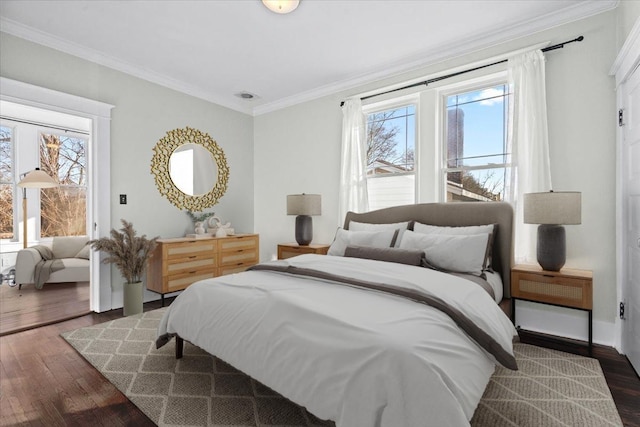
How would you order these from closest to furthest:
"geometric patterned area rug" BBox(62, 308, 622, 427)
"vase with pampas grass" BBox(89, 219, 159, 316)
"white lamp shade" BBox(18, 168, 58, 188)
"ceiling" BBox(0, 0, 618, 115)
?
"geometric patterned area rug" BBox(62, 308, 622, 427) < "ceiling" BBox(0, 0, 618, 115) < "vase with pampas grass" BBox(89, 219, 159, 316) < "white lamp shade" BBox(18, 168, 58, 188)

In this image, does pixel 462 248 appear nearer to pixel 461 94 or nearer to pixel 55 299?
pixel 461 94

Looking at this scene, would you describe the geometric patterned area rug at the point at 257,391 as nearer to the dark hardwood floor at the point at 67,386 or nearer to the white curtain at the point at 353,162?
the dark hardwood floor at the point at 67,386

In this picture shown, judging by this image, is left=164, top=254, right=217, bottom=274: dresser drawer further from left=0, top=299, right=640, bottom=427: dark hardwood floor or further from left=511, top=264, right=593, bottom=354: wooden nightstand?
left=511, top=264, right=593, bottom=354: wooden nightstand

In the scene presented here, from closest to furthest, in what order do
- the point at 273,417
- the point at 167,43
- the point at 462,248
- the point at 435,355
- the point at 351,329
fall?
the point at 435,355 → the point at 351,329 → the point at 273,417 → the point at 462,248 → the point at 167,43

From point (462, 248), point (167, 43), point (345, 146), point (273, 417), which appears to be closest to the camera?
point (273, 417)

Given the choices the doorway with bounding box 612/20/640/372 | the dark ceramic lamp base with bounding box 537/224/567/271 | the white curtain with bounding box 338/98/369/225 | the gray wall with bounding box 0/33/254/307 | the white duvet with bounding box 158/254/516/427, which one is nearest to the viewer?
the white duvet with bounding box 158/254/516/427

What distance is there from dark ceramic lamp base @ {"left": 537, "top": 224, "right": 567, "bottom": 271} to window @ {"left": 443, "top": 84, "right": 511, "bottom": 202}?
67 centimetres

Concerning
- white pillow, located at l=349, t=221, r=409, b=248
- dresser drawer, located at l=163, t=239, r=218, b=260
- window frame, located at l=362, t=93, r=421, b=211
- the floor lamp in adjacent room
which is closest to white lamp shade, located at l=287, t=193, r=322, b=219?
white pillow, located at l=349, t=221, r=409, b=248

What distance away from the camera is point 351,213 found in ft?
13.3

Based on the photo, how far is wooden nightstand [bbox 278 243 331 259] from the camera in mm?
4109

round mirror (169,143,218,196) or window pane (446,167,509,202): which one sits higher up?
round mirror (169,143,218,196)

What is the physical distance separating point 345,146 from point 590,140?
2396 millimetres

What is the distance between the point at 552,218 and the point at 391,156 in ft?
6.23

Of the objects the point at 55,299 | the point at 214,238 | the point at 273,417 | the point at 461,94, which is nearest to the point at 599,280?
the point at 461,94
